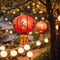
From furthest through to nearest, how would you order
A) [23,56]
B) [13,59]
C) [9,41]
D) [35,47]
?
[9,41]
[35,47]
[23,56]
[13,59]

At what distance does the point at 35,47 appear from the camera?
1977cm

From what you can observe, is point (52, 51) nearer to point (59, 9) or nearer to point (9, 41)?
point (59, 9)

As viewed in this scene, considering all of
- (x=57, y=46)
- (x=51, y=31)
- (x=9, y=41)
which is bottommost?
(x=9, y=41)

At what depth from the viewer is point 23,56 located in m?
16.0

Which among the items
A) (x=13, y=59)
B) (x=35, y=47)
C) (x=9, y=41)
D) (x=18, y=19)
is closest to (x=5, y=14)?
(x=9, y=41)

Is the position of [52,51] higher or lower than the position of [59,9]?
lower

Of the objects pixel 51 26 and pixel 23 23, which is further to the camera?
pixel 23 23

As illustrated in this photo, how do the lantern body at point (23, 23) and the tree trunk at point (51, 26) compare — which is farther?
the lantern body at point (23, 23)

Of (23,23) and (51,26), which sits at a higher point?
(23,23)

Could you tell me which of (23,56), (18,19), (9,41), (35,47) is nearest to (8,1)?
(18,19)

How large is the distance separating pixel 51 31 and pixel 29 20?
1.06 m

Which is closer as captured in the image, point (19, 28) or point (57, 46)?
point (19, 28)

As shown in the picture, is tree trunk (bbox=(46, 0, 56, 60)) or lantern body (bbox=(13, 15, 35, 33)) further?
lantern body (bbox=(13, 15, 35, 33))

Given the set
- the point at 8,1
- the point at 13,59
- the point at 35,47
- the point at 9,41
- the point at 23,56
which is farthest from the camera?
the point at 9,41
